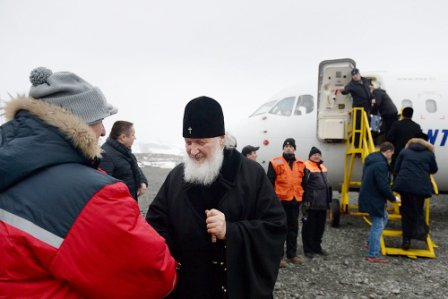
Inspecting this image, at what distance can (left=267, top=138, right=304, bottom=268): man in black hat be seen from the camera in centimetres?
598

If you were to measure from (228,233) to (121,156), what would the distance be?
9.29ft

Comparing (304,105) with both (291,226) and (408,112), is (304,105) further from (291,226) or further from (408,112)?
(291,226)

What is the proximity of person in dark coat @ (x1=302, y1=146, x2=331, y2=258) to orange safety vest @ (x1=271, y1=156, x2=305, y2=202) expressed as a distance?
0.75 feet

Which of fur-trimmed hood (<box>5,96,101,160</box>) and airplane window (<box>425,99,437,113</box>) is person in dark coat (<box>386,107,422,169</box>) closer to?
airplane window (<box>425,99,437,113</box>)

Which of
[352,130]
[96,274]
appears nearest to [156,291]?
[96,274]

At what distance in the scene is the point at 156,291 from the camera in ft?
4.93

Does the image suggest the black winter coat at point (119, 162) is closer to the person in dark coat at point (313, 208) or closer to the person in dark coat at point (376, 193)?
the person in dark coat at point (313, 208)

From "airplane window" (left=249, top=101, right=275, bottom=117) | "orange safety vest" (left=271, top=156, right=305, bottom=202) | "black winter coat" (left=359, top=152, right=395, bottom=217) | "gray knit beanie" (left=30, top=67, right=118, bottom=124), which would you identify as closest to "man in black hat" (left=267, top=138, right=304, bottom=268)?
"orange safety vest" (left=271, top=156, right=305, bottom=202)

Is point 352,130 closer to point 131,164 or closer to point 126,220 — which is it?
point 131,164

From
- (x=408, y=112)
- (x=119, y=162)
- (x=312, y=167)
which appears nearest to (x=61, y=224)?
(x=119, y=162)

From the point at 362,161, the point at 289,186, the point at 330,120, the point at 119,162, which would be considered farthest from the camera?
the point at 330,120

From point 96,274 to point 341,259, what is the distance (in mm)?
5829

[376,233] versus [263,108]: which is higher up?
[263,108]

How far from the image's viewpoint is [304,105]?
30.9 ft
